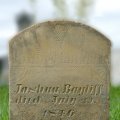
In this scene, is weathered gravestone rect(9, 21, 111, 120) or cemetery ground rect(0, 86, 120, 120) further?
cemetery ground rect(0, 86, 120, 120)

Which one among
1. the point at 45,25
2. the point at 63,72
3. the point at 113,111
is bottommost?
the point at 113,111

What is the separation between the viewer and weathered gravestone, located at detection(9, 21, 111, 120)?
6199 millimetres

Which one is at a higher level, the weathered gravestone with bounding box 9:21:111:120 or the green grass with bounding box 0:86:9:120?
the weathered gravestone with bounding box 9:21:111:120

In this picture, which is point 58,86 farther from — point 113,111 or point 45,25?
point 113,111

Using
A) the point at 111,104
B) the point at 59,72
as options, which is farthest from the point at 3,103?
the point at 59,72

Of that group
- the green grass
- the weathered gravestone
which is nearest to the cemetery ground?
the green grass

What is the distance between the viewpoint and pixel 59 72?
6.23 meters

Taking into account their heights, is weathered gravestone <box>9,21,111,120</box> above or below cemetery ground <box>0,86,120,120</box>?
above

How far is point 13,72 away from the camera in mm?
6219

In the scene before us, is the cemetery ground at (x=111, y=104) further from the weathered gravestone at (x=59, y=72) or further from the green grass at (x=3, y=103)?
the weathered gravestone at (x=59, y=72)

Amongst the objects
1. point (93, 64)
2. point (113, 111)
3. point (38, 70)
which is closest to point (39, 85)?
point (38, 70)

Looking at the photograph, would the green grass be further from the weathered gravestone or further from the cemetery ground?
the weathered gravestone

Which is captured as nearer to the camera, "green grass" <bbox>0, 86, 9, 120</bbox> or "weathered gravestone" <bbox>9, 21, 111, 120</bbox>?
"weathered gravestone" <bbox>9, 21, 111, 120</bbox>

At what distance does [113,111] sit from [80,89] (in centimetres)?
122
